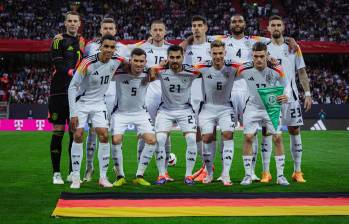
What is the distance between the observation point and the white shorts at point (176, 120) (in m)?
9.34

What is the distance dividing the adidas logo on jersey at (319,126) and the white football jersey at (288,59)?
2059 centimetres

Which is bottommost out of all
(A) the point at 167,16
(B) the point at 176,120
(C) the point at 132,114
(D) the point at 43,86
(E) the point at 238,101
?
(D) the point at 43,86

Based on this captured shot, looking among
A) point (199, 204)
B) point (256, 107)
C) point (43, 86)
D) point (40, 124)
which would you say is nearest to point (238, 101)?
point (256, 107)

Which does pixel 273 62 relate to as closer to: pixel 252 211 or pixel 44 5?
pixel 252 211

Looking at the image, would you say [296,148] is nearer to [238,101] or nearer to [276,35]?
[238,101]

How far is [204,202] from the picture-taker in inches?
280

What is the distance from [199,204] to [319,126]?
944 inches

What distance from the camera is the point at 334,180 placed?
9.91 m

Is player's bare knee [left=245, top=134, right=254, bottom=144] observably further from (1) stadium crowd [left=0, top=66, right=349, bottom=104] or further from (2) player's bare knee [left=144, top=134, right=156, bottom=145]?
(1) stadium crowd [left=0, top=66, right=349, bottom=104]

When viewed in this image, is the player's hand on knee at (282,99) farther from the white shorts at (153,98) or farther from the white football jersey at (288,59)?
the white shorts at (153,98)

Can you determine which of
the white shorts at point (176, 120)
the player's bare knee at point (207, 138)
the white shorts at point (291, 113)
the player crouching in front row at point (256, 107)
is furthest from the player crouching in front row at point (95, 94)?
the white shorts at point (291, 113)

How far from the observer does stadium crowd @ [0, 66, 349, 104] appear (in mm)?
33625

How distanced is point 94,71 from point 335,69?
34753 mm

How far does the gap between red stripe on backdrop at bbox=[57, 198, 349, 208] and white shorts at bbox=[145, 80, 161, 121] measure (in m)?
3.06
